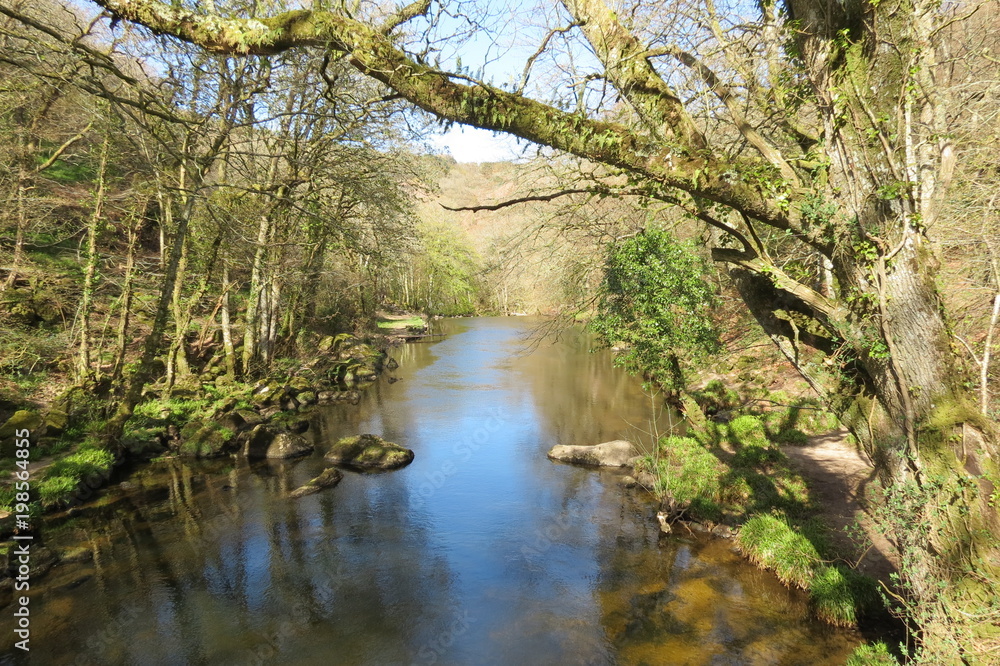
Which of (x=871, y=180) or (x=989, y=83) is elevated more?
(x=989, y=83)

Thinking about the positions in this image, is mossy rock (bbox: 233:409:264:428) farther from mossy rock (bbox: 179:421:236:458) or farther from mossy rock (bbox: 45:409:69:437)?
mossy rock (bbox: 45:409:69:437)

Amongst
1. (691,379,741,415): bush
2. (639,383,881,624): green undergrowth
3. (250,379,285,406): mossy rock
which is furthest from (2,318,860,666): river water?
(691,379,741,415): bush

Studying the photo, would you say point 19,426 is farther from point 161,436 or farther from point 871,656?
point 871,656

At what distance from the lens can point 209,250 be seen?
→ 1612 cm

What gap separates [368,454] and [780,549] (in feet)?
29.6

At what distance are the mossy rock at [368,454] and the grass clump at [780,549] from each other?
7.72 m

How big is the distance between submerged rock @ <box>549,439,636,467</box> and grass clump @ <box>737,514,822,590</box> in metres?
3.81

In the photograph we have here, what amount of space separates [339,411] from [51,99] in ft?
36.0

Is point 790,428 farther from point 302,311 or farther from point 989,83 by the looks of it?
point 302,311

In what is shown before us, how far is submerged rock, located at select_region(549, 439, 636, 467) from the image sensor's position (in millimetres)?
12250

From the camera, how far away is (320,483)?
36.0 ft

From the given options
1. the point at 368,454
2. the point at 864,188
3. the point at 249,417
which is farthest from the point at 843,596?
the point at 249,417

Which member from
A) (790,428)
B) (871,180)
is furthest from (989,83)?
(790,428)

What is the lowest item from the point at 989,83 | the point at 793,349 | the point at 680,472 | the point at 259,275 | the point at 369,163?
the point at 680,472
